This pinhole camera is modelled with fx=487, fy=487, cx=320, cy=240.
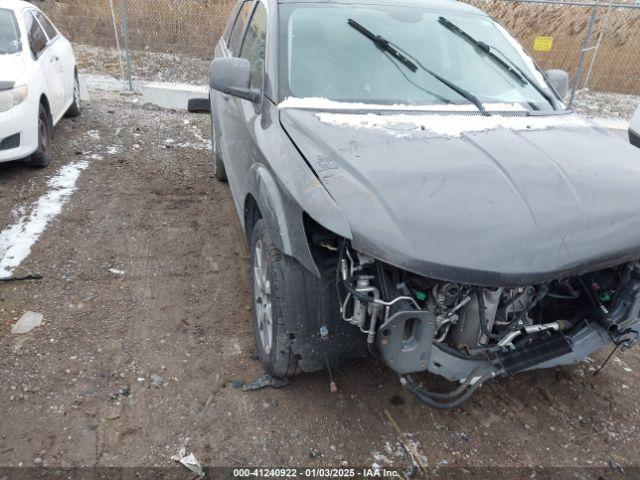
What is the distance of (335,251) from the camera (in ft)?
7.11

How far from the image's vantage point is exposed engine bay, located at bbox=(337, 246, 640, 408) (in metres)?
1.90

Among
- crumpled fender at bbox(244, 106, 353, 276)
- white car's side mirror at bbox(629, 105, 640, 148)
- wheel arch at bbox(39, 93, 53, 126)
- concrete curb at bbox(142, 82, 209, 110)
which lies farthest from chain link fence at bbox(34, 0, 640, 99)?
crumpled fender at bbox(244, 106, 353, 276)

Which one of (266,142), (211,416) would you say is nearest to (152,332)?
(211,416)

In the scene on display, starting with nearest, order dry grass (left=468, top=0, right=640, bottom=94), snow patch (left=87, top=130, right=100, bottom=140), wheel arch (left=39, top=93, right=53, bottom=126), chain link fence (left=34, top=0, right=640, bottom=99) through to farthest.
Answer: wheel arch (left=39, top=93, right=53, bottom=126)
snow patch (left=87, top=130, right=100, bottom=140)
chain link fence (left=34, top=0, right=640, bottom=99)
dry grass (left=468, top=0, right=640, bottom=94)

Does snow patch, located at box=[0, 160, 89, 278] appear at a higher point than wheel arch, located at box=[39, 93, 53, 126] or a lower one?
Answer: lower

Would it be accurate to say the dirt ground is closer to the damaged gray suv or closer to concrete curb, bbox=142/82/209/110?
the damaged gray suv

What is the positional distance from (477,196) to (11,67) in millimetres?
4927

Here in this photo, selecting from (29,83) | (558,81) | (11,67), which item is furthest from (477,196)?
(11,67)

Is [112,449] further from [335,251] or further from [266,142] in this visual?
[266,142]

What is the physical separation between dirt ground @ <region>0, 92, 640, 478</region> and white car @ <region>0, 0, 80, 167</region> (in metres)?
1.45

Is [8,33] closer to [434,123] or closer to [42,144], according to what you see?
[42,144]

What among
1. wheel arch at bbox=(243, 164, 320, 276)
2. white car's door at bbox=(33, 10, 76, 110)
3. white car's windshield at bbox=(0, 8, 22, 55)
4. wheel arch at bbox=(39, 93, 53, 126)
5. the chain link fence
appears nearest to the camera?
wheel arch at bbox=(243, 164, 320, 276)

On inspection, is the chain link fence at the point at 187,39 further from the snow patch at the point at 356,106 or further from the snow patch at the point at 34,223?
the snow patch at the point at 356,106

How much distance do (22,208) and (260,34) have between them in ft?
8.79
